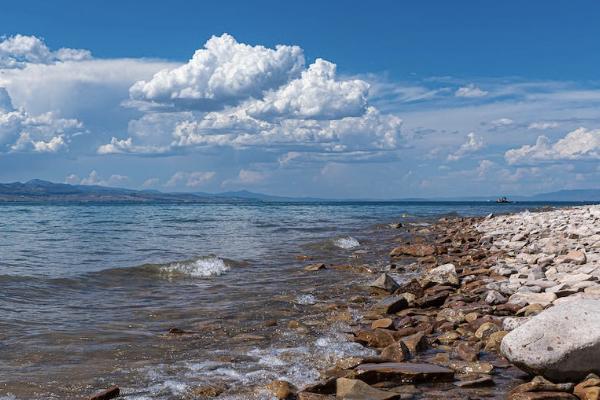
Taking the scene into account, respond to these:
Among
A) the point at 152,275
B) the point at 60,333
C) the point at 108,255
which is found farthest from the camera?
the point at 108,255

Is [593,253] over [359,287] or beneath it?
over

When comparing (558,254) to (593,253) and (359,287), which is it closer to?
(593,253)

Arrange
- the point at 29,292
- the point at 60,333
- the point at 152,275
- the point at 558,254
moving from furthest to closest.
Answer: the point at 152,275 < the point at 558,254 < the point at 29,292 < the point at 60,333

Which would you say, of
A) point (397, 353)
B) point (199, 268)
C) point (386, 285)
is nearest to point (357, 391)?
point (397, 353)

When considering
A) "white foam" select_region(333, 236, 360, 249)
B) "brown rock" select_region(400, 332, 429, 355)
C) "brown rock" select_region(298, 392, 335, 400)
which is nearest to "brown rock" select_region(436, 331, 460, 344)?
"brown rock" select_region(400, 332, 429, 355)

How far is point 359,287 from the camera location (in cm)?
1381

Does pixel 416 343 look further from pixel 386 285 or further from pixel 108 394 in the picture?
pixel 386 285

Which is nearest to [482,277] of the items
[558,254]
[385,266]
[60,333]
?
[558,254]

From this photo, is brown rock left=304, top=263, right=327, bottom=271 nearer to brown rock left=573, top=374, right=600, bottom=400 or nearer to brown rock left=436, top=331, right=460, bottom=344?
brown rock left=436, top=331, right=460, bottom=344

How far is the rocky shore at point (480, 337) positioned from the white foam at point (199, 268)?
6.11 metres

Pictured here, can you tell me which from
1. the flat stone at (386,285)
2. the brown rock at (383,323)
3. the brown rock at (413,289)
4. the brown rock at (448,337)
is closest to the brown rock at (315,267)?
the flat stone at (386,285)

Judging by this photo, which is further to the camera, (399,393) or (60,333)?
(60,333)

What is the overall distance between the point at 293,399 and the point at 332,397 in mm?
442

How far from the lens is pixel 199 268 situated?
17.6m
